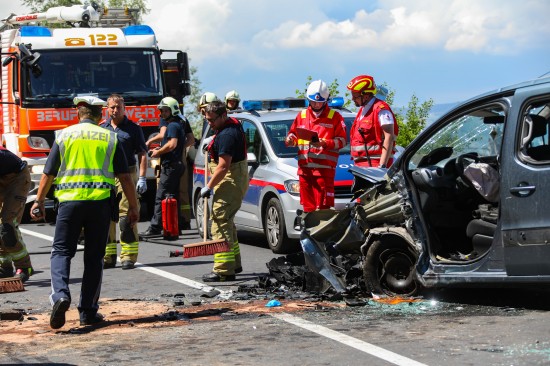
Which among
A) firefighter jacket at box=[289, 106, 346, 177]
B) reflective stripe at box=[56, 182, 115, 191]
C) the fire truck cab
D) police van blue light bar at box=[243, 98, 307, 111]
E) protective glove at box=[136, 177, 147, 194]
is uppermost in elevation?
the fire truck cab

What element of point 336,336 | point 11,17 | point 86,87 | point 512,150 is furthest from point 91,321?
point 11,17

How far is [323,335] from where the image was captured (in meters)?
7.23

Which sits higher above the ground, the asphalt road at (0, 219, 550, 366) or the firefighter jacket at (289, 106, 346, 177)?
the firefighter jacket at (289, 106, 346, 177)

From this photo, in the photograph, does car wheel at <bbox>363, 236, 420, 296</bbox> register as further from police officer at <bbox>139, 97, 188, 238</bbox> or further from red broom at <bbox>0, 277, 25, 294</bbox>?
police officer at <bbox>139, 97, 188, 238</bbox>

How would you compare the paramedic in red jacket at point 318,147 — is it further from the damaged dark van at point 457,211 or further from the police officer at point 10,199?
the police officer at point 10,199

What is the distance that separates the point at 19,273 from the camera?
10883 millimetres

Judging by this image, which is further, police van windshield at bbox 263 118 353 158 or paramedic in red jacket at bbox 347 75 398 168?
police van windshield at bbox 263 118 353 158

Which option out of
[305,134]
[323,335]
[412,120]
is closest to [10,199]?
[305,134]

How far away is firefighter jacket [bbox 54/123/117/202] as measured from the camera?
8.16m

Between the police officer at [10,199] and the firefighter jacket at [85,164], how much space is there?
231cm

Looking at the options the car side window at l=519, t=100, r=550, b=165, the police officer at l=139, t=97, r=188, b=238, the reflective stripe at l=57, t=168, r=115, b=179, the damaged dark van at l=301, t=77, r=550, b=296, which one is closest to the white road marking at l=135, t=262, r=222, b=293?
the damaged dark van at l=301, t=77, r=550, b=296

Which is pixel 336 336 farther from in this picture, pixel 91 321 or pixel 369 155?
pixel 369 155

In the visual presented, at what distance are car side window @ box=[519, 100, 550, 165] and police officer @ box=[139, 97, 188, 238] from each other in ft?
24.9

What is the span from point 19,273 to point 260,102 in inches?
180
